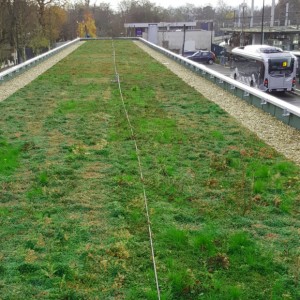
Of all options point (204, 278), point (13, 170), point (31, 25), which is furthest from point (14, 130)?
point (31, 25)

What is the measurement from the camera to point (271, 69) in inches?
914

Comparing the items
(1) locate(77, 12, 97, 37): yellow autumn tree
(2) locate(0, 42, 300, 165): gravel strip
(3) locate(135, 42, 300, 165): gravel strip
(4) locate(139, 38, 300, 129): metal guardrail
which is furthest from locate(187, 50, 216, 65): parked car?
(3) locate(135, 42, 300, 165): gravel strip

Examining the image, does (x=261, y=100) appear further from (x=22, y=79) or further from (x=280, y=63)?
(x=280, y=63)

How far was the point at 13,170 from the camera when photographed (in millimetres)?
7773

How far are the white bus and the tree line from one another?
1908cm

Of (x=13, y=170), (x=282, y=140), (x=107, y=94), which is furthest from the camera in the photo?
(x=107, y=94)

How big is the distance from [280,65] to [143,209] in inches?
748

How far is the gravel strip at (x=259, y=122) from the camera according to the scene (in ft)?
30.3

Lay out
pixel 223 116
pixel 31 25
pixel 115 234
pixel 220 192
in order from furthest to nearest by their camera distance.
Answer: pixel 31 25 < pixel 223 116 < pixel 220 192 < pixel 115 234

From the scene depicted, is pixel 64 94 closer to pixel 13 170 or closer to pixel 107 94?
pixel 107 94

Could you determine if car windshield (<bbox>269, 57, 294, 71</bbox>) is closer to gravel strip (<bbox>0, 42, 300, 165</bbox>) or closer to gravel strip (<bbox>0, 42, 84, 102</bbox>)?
gravel strip (<bbox>0, 42, 300, 165</bbox>)

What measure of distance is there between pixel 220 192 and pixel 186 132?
360 cm

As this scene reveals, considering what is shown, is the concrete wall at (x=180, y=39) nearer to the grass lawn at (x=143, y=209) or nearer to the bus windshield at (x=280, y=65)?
the bus windshield at (x=280, y=65)

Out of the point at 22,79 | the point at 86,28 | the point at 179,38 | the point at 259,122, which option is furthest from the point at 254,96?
the point at 86,28
